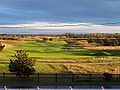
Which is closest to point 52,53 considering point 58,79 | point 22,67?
point 22,67

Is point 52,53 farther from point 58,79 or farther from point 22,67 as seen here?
point 58,79

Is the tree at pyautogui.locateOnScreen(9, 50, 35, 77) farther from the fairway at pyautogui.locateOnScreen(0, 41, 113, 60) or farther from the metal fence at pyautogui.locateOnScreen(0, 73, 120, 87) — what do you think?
the fairway at pyautogui.locateOnScreen(0, 41, 113, 60)

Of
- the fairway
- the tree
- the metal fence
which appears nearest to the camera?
the metal fence

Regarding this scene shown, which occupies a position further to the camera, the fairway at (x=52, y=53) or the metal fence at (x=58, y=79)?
the fairway at (x=52, y=53)

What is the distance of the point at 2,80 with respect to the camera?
34.2m

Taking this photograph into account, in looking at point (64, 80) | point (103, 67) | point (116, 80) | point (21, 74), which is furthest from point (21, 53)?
point (103, 67)

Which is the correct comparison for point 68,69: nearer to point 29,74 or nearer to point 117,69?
point 117,69

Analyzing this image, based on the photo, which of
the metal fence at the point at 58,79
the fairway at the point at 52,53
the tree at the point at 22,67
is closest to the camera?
the metal fence at the point at 58,79

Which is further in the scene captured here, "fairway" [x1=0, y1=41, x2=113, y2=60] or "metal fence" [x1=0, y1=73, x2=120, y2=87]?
"fairway" [x1=0, y1=41, x2=113, y2=60]

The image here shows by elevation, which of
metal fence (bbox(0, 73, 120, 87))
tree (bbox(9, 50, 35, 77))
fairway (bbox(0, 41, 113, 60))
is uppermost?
tree (bbox(9, 50, 35, 77))

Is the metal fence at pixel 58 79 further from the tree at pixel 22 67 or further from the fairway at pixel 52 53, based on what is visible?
the fairway at pixel 52 53

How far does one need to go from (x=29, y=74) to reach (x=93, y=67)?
12.1 m

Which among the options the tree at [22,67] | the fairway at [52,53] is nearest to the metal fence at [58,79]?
the tree at [22,67]

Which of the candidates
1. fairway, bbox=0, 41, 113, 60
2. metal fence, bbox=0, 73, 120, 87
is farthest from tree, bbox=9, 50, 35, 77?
fairway, bbox=0, 41, 113, 60
